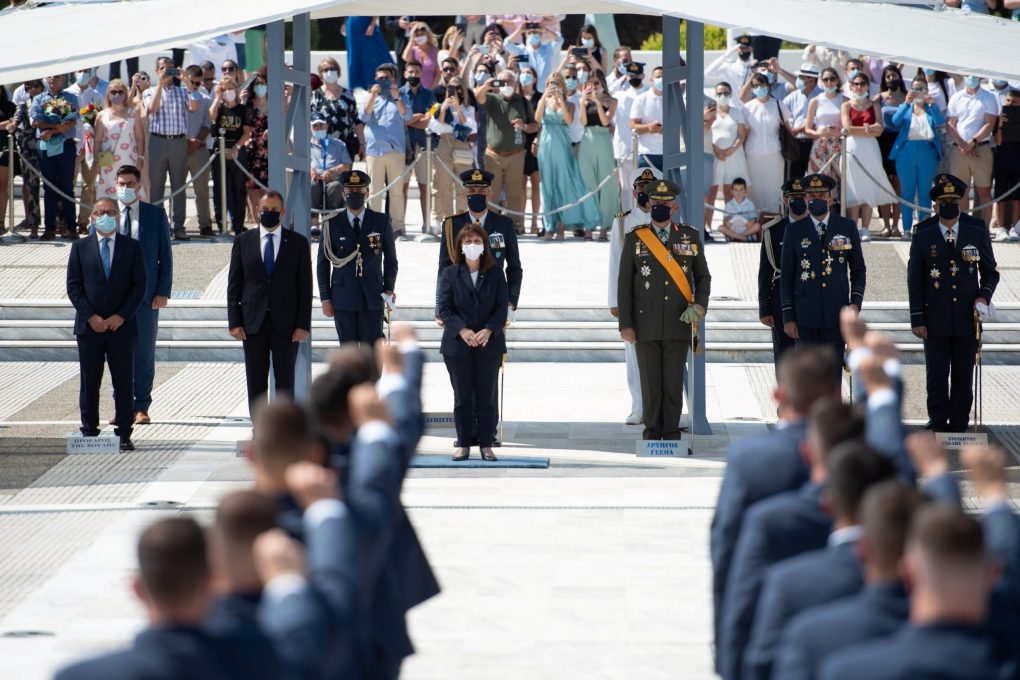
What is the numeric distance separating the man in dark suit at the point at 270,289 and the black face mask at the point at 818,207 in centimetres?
365

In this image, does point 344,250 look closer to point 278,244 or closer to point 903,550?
point 278,244

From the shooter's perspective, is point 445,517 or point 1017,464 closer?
point 445,517

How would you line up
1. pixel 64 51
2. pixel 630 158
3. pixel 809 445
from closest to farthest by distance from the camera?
pixel 809 445 < pixel 64 51 < pixel 630 158

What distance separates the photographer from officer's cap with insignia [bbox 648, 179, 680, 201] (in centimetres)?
1166

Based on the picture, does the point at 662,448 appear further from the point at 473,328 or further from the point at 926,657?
the point at 926,657

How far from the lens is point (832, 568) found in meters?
4.45

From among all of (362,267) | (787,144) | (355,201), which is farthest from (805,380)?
(787,144)

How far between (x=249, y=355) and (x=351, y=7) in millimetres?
2650

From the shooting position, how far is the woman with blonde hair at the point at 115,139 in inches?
741

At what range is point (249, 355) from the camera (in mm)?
11781

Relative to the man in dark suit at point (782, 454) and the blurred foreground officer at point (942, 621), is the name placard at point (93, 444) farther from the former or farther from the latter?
the blurred foreground officer at point (942, 621)

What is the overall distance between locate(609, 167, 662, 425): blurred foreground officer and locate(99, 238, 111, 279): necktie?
365 centimetres

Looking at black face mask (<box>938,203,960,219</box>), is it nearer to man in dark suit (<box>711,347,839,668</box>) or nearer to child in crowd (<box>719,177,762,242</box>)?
man in dark suit (<box>711,347,839,668</box>)

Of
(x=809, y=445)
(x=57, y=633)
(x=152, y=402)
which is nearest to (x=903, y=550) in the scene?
(x=809, y=445)
